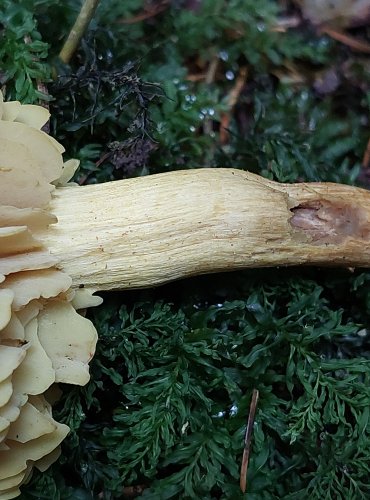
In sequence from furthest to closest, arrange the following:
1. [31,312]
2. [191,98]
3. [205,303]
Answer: [191,98]
[205,303]
[31,312]

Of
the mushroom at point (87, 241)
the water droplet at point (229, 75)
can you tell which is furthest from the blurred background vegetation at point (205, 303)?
the mushroom at point (87, 241)

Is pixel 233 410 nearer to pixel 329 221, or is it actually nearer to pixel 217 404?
pixel 217 404

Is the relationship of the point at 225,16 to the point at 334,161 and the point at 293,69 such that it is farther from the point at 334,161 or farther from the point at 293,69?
the point at 334,161

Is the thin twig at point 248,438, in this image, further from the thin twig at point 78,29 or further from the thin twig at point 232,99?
the thin twig at point 78,29

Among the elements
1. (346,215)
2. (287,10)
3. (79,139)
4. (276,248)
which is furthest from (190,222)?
(287,10)

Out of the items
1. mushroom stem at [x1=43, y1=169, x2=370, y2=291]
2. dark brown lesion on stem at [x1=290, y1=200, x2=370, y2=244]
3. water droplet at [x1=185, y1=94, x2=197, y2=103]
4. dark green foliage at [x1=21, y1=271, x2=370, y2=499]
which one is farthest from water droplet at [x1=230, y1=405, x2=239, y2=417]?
water droplet at [x1=185, y1=94, x2=197, y2=103]

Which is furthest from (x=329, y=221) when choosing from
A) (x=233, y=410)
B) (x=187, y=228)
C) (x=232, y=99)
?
(x=232, y=99)

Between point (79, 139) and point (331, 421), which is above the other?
point (79, 139)
